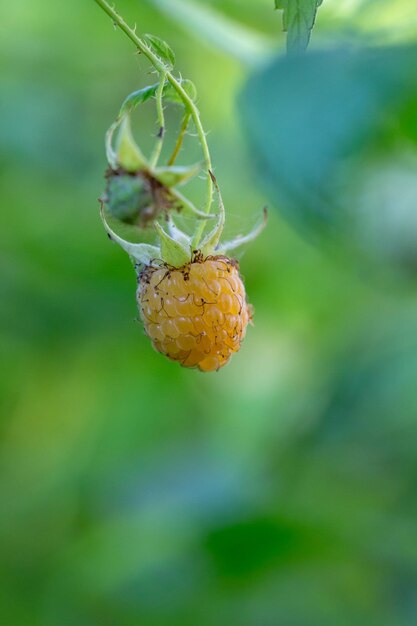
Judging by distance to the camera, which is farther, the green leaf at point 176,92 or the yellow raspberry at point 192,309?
the yellow raspberry at point 192,309

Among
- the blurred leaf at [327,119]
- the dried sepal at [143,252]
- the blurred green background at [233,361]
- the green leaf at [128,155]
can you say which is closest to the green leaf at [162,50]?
the green leaf at [128,155]

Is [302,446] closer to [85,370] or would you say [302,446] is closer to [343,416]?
[343,416]

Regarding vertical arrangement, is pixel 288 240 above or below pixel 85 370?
above

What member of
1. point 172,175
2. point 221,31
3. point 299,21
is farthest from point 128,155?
point 221,31

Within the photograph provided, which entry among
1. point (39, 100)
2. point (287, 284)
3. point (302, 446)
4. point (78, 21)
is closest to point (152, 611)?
point (302, 446)

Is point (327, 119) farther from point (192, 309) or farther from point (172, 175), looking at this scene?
point (172, 175)

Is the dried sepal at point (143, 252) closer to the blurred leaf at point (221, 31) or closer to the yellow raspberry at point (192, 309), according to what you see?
the yellow raspberry at point (192, 309)
